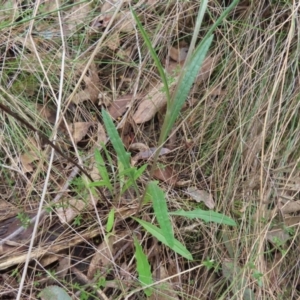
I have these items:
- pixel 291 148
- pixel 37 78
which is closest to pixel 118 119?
pixel 37 78

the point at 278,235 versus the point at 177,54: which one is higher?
the point at 177,54

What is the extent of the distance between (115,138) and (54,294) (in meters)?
0.41

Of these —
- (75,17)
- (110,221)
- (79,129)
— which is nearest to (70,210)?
(110,221)

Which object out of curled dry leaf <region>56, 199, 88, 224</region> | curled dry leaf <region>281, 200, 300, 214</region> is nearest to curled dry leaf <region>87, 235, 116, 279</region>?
curled dry leaf <region>56, 199, 88, 224</region>

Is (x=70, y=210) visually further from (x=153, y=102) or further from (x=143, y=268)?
(x=153, y=102)

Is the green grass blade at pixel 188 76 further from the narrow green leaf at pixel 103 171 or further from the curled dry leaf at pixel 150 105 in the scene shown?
the curled dry leaf at pixel 150 105

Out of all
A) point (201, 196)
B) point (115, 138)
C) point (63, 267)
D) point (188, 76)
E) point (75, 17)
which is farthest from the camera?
point (75, 17)

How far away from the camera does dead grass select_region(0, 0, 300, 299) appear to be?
1218mm

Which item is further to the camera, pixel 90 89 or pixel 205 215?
pixel 90 89

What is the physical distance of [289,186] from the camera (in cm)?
136

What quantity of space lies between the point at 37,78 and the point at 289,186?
32.1 inches

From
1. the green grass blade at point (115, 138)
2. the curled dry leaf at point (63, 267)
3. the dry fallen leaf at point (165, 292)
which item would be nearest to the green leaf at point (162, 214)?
the green grass blade at point (115, 138)

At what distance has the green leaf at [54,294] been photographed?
1124 mm

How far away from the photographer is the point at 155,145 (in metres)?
1.37
